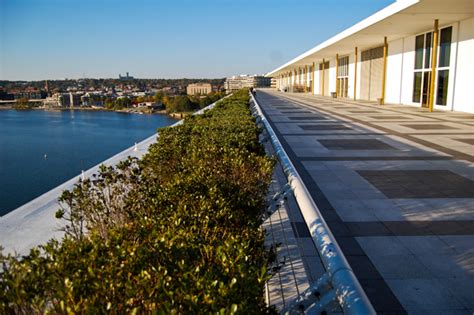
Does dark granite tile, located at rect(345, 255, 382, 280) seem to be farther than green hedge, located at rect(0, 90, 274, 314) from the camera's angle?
Yes

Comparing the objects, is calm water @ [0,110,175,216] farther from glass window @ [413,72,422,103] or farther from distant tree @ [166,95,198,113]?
glass window @ [413,72,422,103]

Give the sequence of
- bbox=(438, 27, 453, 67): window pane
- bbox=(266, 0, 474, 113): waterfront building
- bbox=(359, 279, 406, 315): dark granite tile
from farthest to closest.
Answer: bbox=(438, 27, 453, 67): window pane < bbox=(266, 0, 474, 113): waterfront building < bbox=(359, 279, 406, 315): dark granite tile

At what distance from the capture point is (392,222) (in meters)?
4.98

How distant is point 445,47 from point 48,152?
3540 centimetres

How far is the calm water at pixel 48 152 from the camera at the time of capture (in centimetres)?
2578

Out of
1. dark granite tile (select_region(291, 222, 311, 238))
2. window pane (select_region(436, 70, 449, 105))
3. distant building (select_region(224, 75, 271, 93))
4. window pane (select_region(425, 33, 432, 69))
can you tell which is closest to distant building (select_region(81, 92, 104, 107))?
distant building (select_region(224, 75, 271, 93))

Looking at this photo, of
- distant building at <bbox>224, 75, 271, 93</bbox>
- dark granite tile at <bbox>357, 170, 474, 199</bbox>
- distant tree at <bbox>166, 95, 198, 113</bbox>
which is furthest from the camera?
distant building at <bbox>224, 75, 271, 93</bbox>

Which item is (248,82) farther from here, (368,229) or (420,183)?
(368,229)

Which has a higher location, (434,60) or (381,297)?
(434,60)

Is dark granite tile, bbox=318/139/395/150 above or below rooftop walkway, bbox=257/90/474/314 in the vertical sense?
above

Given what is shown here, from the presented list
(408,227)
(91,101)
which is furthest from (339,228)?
(91,101)

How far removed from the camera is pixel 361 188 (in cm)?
657

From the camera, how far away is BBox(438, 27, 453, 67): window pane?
19989mm

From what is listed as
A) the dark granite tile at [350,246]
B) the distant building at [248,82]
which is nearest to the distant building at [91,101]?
the distant building at [248,82]
